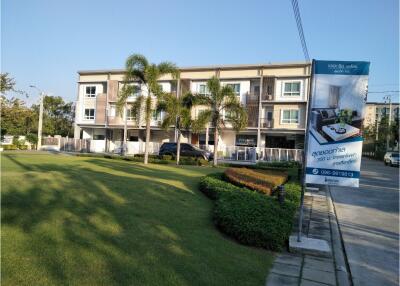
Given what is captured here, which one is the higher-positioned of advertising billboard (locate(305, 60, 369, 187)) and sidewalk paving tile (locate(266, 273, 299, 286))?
advertising billboard (locate(305, 60, 369, 187))

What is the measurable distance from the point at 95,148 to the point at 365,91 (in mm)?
39931

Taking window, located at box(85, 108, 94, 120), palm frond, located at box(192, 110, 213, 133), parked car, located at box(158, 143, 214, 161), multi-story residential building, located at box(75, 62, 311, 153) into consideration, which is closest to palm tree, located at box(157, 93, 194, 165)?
palm frond, located at box(192, 110, 213, 133)

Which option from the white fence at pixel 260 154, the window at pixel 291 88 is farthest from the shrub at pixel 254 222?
the window at pixel 291 88

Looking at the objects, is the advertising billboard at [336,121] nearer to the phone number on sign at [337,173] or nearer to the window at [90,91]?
the phone number on sign at [337,173]

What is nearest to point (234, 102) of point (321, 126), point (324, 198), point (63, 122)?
point (324, 198)

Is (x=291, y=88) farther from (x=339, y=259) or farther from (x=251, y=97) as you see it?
(x=339, y=259)

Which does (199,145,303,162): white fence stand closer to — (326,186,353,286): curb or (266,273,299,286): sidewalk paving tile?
(326,186,353,286): curb

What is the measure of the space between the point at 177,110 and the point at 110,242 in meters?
21.1

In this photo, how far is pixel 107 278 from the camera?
3.93 m

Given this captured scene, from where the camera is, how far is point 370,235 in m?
8.16

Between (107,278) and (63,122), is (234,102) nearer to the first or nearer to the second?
(107,278)

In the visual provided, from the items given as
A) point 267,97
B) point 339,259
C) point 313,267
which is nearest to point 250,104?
point 267,97

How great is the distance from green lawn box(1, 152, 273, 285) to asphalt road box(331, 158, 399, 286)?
1614 millimetres

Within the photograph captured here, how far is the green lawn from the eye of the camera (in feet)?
13.3
